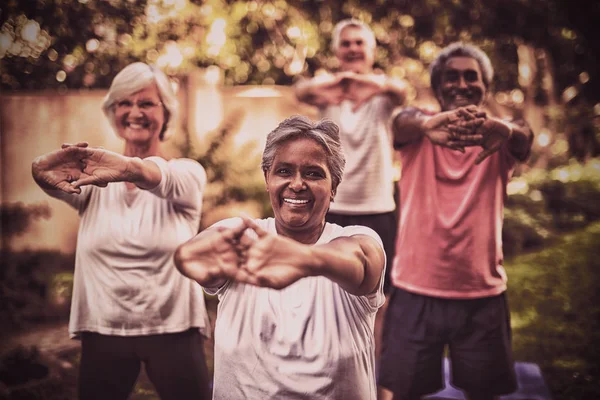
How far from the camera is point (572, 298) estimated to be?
20.3 feet

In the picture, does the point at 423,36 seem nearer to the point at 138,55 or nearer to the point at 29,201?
the point at 138,55

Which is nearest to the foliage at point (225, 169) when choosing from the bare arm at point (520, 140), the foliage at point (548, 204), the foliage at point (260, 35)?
the foliage at point (260, 35)

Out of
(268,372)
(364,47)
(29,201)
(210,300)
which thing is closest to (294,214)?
(268,372)

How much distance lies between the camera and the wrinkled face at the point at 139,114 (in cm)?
262

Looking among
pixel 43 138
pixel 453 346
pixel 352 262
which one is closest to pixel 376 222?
pixel 453 346

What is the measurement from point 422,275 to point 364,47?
1.51m

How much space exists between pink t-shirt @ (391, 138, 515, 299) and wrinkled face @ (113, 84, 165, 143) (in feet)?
4.06

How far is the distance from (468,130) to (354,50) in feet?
4.38

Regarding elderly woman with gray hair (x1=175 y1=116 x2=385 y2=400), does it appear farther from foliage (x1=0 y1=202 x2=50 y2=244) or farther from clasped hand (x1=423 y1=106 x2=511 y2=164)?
foliage (x1=0 y1=202 x2=50 y2=244)

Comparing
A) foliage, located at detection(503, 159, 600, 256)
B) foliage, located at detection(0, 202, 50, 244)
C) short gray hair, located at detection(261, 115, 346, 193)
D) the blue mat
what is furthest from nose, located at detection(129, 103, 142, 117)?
foliage, located at detection(503, 159, 600, 256)

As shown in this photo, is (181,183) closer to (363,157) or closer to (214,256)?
(214,256)

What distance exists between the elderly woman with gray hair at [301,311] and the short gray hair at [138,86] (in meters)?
0.92

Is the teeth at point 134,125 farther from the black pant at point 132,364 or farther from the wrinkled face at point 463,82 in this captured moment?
the wrinkled face at point 463,82

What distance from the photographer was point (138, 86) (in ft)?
8.53
